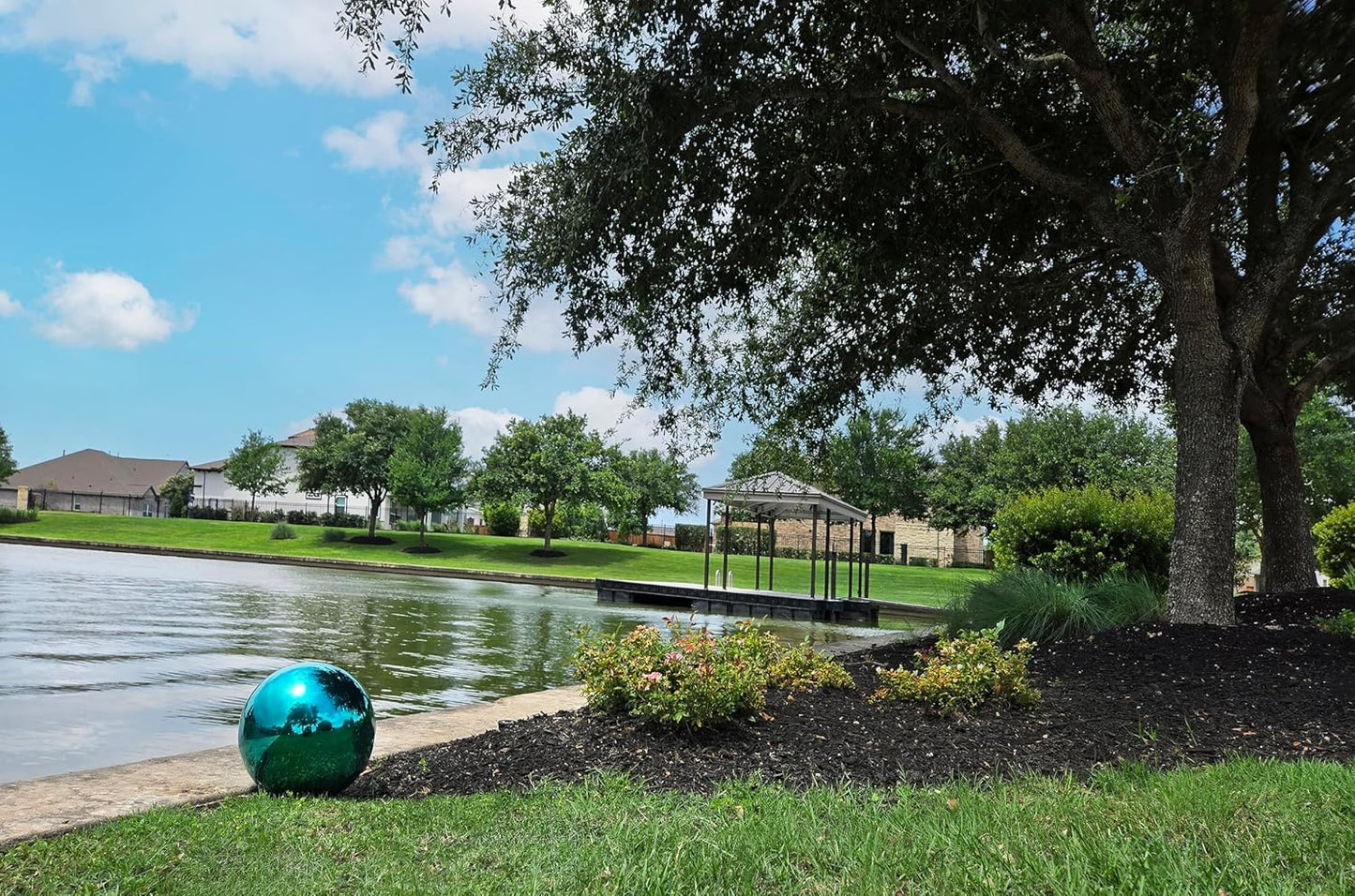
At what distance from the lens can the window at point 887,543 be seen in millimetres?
64375

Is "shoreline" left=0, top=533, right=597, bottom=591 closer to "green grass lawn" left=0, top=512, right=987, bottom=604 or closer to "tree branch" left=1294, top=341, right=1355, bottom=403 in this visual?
"green grass lawn" left=0, top=512, right=987, bottom=604

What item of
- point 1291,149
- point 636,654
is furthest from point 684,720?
point 1291,149

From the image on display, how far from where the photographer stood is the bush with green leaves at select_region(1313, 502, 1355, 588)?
18.0 m

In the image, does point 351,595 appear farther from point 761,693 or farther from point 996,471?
point 996,471

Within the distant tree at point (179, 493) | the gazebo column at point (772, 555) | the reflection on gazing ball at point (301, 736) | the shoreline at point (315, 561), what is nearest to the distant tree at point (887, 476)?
the gazebo column at point (772, 555)

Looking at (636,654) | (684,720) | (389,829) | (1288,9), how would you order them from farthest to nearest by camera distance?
(1288,9), (636,654), (684,720), (389,829)

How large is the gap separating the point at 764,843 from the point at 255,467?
6938 centimetres

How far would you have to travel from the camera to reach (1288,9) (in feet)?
30.8

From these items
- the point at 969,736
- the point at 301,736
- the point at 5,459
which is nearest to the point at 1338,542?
the point at 969,736

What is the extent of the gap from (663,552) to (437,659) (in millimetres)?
39281

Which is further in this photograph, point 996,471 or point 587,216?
point 996,471

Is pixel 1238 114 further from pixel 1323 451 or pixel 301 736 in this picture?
pixel 1323 451

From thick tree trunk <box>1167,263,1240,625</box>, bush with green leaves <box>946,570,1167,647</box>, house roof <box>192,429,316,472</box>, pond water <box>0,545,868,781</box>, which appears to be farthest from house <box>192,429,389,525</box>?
thick tree trunk <box>1167,263,1240,625</box>

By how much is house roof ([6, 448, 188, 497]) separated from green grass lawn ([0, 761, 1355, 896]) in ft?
301
